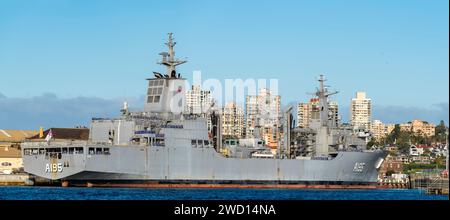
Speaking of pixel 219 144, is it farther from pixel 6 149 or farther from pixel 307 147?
pixel 6 149

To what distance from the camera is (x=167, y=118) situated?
68.5 meters

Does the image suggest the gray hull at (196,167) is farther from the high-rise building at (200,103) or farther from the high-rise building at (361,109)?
the high-rise building at (361,109)

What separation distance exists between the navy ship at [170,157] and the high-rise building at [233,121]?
27.1m

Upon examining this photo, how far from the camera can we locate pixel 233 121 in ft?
349

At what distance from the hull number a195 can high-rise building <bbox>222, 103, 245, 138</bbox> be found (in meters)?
40.5

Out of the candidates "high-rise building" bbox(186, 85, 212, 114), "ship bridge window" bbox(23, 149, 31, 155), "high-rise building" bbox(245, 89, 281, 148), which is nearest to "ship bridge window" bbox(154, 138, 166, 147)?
"high-rise building" bbox(186, 85, 212, 114)

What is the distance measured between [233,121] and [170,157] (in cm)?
4053

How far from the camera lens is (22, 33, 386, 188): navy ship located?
63562 millimetres

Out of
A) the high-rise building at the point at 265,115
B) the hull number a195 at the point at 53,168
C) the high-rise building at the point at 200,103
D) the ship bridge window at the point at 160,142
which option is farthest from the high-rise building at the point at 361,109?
the hull number a195 at the point at 53,168

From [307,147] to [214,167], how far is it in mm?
12642

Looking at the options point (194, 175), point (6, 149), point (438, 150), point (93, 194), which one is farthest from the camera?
point (438, 150)

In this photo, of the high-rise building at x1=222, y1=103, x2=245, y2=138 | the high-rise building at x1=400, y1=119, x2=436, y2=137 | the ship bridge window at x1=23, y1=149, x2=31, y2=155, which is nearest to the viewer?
the ship bridge window at x1=23, y1=149, x2=31, y2=155

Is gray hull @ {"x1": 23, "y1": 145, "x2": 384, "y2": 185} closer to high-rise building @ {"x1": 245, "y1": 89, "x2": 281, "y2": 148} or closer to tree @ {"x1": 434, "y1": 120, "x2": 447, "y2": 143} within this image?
high-rise building @ {"x1": 245, "y1": 89, "x2": 281, "y2": 148}
